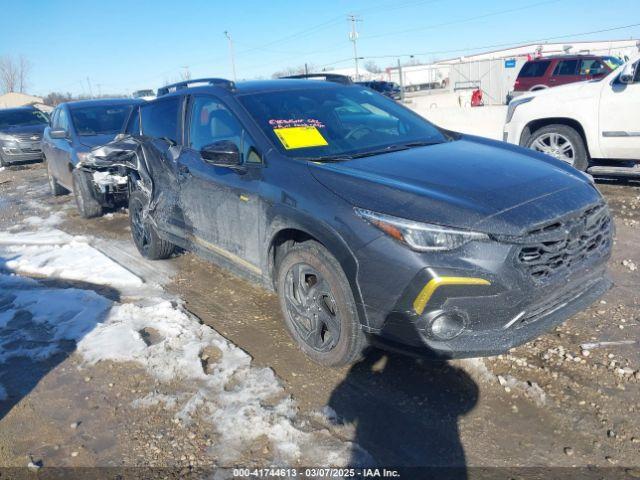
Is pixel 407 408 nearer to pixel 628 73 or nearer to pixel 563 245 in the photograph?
pixel 563 245

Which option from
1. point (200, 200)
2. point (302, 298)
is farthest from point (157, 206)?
point (302, 298)

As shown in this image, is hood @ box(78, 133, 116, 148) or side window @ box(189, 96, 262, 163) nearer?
side window @ box(189, 96, 262, 163)

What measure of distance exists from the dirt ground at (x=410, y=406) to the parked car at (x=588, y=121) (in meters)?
3.49

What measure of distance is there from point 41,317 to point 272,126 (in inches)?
100

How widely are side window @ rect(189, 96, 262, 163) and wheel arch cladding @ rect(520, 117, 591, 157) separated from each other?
504 cm

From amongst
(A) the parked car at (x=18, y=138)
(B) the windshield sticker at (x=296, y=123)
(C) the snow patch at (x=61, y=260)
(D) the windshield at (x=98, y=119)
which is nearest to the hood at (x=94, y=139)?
A: (D) the windshield at (x=98, y=119)

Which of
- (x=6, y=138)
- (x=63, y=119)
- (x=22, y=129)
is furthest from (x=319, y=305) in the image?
(x=22, y=129)

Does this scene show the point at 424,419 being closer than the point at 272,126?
Yes

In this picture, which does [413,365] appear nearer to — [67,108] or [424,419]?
[424,419]

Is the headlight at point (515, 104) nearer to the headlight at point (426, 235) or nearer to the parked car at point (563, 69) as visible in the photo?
the headlight at point (426, 235)

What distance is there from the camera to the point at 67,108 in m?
8.56

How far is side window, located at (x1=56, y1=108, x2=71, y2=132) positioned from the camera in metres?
8.30

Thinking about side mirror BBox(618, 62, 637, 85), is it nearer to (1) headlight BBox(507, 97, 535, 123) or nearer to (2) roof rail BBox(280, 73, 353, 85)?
(1) headlight BBox(507, 97, 535, 123)

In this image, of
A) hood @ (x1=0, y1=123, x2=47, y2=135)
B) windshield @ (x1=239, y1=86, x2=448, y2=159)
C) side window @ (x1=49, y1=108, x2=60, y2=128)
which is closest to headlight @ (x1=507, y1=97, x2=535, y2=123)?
windshield @ (x1=239, y1=86, x2=448, y2=159)
